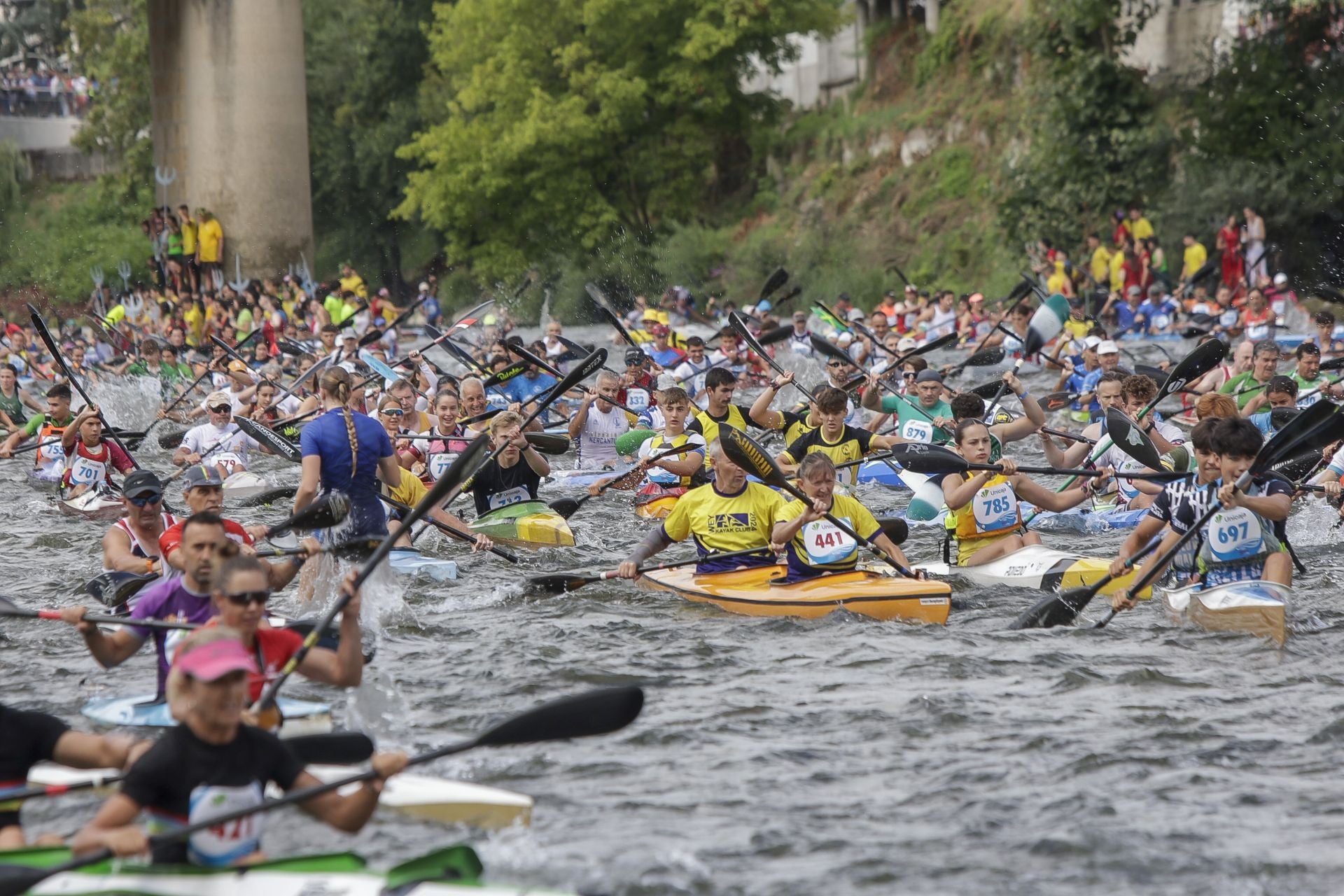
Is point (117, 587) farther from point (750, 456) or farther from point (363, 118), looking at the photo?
point (363, 118)

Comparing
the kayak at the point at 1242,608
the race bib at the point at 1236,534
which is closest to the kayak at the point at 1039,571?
the kayak at the point at 1242,608

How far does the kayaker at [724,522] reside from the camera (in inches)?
383

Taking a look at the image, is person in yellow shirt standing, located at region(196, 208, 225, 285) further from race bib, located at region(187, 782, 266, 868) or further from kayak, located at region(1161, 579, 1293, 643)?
race bib, located at region(187, 782, 266, 868)

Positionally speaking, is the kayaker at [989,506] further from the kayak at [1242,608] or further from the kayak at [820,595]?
the kayak at [1242,608]

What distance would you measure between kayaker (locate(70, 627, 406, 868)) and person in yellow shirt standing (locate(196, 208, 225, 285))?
34.0 meters

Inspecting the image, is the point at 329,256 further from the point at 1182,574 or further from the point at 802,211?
the point at 1182,574

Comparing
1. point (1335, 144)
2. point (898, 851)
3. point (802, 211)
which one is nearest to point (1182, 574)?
point (898, 851)

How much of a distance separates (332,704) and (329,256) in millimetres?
42621

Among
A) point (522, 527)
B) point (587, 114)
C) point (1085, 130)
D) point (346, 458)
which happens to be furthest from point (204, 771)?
point (587, 114)

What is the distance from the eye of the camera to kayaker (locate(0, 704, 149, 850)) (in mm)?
5566

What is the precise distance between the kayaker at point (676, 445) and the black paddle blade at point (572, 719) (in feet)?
20.9

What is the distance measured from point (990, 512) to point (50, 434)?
9.20m

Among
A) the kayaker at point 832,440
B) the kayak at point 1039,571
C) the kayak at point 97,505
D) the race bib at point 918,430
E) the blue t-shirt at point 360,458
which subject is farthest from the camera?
the kayak at point 97,505

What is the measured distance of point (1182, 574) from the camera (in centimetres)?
893
